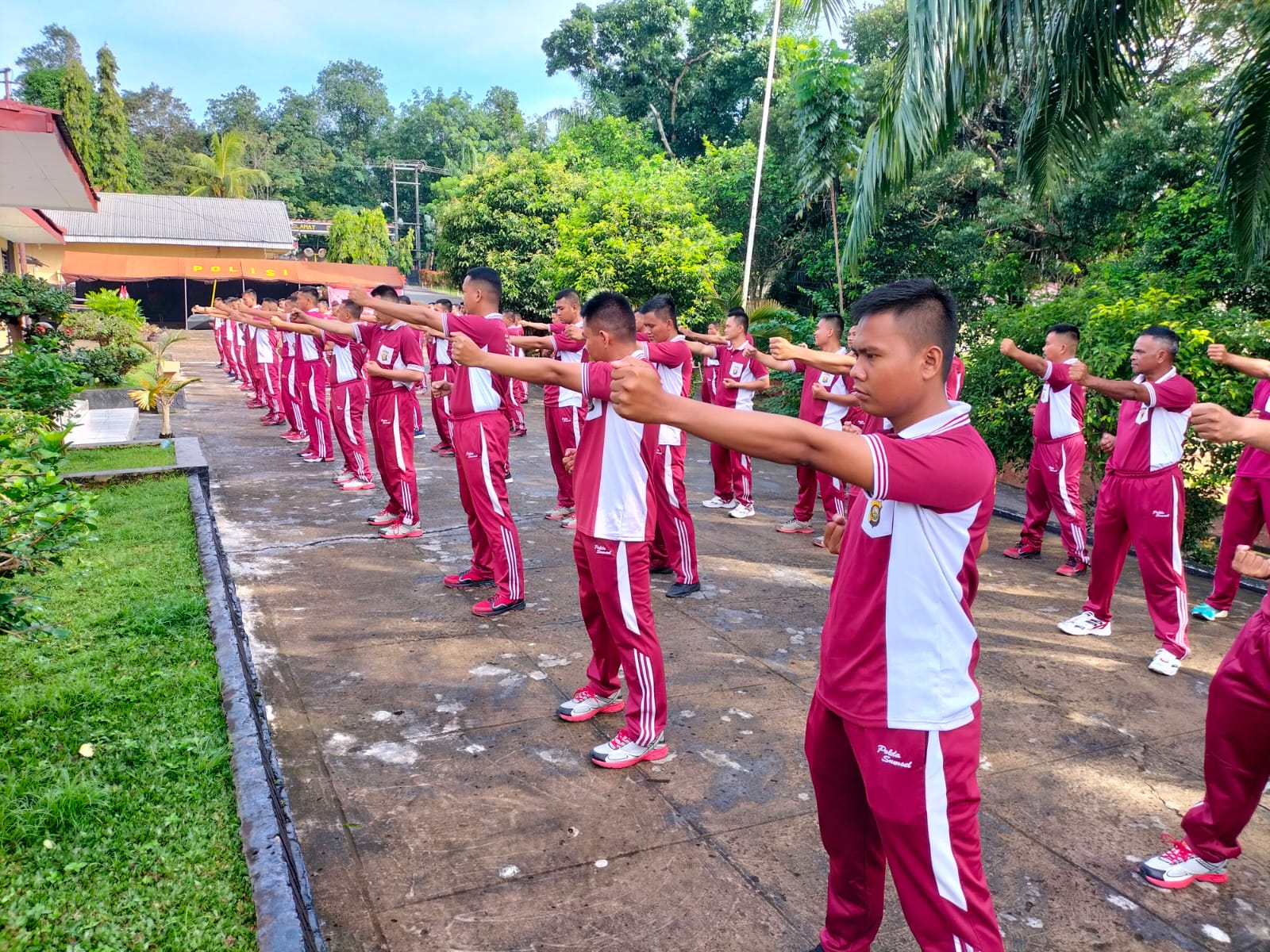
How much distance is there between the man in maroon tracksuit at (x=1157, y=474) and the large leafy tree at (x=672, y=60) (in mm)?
29352

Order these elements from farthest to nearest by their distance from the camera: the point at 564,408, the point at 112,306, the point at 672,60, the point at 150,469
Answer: the point at 672,60
the point at 112,306
the point at 564,408
the point at 150,469

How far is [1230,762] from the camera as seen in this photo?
10.5 ft

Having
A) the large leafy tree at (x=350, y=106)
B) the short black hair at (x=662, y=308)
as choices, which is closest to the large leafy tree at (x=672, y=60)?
the short black hair at (x=662, y=308)

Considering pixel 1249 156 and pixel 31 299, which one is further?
pixel 31 299

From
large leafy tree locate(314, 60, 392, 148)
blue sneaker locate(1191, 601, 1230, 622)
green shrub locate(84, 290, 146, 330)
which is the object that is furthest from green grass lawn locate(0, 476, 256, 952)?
large leafy tree locate(314, 60, 392, 148)

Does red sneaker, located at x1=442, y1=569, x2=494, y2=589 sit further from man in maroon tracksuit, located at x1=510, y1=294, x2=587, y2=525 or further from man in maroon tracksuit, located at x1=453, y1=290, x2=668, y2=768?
man in maroon tracksuit, located at x1=453, y1=290, x2=668, y2=768

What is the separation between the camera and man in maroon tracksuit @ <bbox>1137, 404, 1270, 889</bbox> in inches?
123

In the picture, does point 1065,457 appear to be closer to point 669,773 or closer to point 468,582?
point 468,582

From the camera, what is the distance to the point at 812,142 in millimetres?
14328

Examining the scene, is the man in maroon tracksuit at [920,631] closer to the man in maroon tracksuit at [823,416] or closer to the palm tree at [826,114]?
the man in maroon tracksuit at [823,416]

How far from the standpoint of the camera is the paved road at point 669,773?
307 centimetres

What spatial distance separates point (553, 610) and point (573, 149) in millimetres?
22013

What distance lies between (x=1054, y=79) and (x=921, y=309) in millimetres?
7095

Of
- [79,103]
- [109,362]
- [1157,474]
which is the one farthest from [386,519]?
[79,103]
